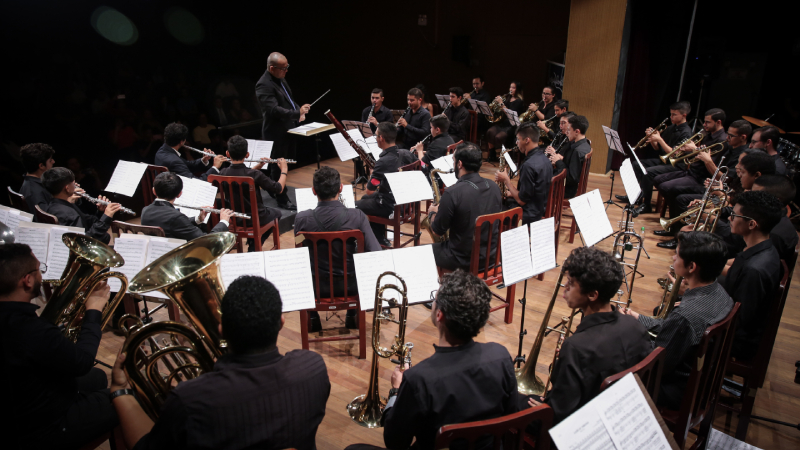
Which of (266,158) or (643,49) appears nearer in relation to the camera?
(266,158)

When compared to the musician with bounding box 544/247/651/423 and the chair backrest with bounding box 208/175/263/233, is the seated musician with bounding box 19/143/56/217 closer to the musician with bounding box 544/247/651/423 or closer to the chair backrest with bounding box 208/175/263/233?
the chair backrest with bounding box 208/175/263/233

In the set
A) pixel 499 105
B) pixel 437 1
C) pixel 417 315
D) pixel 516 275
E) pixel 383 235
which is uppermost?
pixel 437 1

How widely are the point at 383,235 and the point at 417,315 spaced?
124 cm

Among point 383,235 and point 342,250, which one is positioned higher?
point 342,250

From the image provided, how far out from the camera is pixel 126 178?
14.6 feet

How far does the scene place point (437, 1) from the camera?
32.6 feet

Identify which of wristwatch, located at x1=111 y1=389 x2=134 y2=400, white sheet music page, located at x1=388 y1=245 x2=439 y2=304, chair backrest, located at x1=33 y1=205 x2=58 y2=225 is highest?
chair backrest, located at x1=33 y1=205 x2=58 y2=225

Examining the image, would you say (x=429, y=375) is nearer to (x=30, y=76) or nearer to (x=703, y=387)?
(x=703, y=387)

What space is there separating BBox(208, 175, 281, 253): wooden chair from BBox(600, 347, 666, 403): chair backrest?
10.4 ft

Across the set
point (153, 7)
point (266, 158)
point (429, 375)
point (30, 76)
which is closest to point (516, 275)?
point (429, 375)

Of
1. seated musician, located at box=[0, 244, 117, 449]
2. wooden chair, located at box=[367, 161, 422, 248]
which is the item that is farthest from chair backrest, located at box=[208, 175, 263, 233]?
seated musician, located at box=[0, 244, 117, 449]

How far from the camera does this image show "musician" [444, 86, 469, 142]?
7906 millimetres

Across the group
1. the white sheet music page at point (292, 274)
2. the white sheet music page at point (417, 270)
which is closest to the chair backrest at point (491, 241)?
the white sheet music page at point (417, 270)

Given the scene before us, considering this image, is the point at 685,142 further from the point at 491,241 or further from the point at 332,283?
the point at 332,283
